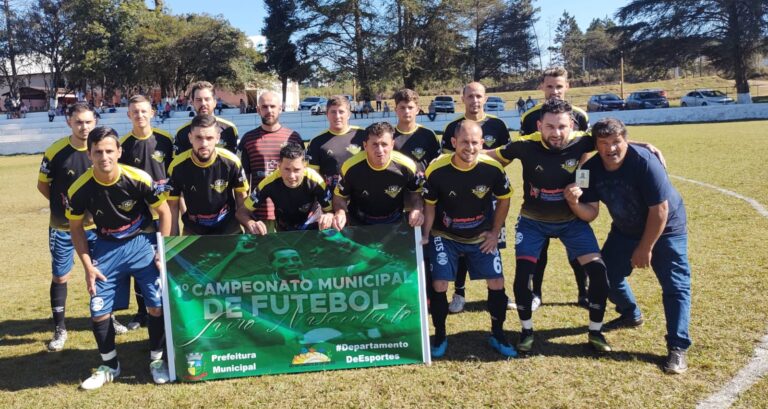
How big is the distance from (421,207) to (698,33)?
51.7 meters

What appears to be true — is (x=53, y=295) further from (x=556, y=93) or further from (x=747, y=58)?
(x=747, y=58)

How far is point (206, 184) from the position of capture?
486 centimetres

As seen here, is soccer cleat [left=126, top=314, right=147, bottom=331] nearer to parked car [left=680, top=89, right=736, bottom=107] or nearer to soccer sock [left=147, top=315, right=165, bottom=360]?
soccer sock [left=147, top=315, right=165, bottom=360]

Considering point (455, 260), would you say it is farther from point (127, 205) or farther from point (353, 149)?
point (127, 205)

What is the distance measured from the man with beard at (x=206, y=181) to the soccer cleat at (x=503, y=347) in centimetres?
256

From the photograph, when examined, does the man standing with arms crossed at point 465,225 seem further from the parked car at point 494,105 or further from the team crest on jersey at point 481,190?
the parked car at point 494,105

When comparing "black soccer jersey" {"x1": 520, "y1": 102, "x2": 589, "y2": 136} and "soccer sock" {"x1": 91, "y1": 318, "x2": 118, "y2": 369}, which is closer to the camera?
"soccer sock" {"x1": 91, "y1": 318, "x2": 118, "y2": 369}

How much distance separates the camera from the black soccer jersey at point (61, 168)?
5.09 meters

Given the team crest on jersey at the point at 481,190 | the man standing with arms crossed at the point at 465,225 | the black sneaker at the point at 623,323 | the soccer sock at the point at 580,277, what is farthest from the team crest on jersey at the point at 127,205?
the black sneaker at the point at 623,323

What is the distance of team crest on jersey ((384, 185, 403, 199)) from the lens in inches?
194

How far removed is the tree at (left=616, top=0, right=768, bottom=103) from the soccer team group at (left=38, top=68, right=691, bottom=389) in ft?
155

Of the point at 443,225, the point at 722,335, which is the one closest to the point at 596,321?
the point at 722,335

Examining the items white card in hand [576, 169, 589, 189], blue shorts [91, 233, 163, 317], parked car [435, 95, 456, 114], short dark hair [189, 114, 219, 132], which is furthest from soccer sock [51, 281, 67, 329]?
parked car [435, 95, 456, 114]

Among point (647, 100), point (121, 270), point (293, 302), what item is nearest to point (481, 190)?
point (293, 302)
